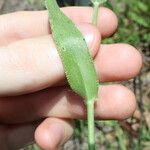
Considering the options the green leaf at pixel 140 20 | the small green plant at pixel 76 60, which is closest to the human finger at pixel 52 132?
the small green plant at pixel 76 60

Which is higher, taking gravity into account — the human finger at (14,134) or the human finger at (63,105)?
the human finger at (63,105)

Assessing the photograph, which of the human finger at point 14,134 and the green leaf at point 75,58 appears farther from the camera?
the human finger at point 14,134

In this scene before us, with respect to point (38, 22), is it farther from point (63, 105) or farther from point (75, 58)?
point (75, 58)

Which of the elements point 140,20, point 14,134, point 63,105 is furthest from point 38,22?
point 140,20

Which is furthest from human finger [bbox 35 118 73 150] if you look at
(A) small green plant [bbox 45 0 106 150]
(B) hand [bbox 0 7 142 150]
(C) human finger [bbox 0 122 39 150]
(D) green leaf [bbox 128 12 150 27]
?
(D) green leaf [bbox 128 12 150 27]

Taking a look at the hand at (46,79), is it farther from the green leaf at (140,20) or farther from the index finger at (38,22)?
the green leaf at (140,20)

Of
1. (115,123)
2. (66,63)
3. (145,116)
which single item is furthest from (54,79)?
(145,116)
